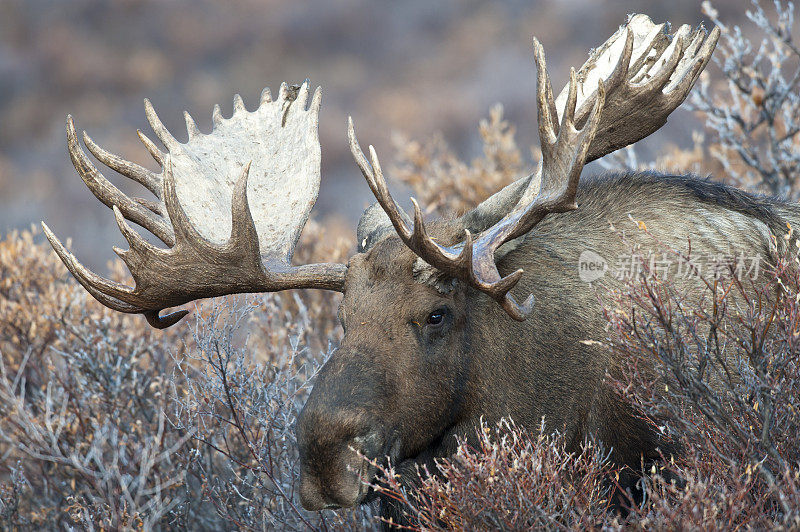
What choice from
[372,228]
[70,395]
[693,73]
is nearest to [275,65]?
[70,395]

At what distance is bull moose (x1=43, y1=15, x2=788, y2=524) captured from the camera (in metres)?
2.94

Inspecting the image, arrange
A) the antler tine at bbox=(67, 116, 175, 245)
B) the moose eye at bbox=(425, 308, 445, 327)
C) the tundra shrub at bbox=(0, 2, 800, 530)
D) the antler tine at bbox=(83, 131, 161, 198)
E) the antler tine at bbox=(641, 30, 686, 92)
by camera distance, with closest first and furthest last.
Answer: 1. the tundra shrub at bbox=(0, 2, 800, 530)
2. the moose eye at bbox=(425, 308, 445, 327)
3. the antler tine at bbox=(641, 30, 686, 92)
4. the antler tine at bbox=(67, 116, 175, 245)
5. the antler tine at bbox=(83, 131, 161, 198)

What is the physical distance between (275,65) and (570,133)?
1741 cm

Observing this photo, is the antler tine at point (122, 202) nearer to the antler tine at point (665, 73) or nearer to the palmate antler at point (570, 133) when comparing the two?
the palmate antler at point (570, 133)

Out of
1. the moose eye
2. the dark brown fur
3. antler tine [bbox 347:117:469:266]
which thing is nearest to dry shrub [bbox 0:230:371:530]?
the dark brown fur

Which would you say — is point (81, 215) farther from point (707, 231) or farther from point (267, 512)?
point (707, 231)

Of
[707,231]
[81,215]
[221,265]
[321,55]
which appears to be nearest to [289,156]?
[221,265]

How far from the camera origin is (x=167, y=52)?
19469 mm

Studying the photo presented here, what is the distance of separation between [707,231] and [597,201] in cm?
50

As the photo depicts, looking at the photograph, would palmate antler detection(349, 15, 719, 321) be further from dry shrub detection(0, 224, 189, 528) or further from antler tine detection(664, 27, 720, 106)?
dry shrub detection(0, 224, 189, 528)

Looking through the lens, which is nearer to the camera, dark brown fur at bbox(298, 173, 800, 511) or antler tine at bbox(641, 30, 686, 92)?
dark brown fur at bbox(298, 173, 800, 511)

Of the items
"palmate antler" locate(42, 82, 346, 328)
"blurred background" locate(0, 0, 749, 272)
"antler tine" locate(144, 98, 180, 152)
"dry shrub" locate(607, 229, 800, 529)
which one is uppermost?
"blurred background" locate(0, 0, 749, 272)

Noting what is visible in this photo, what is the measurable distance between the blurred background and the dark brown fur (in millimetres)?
10888

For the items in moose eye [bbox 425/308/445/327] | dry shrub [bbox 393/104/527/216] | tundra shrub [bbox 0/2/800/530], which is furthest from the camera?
dry shrub [bbox 393/104/527/216]
